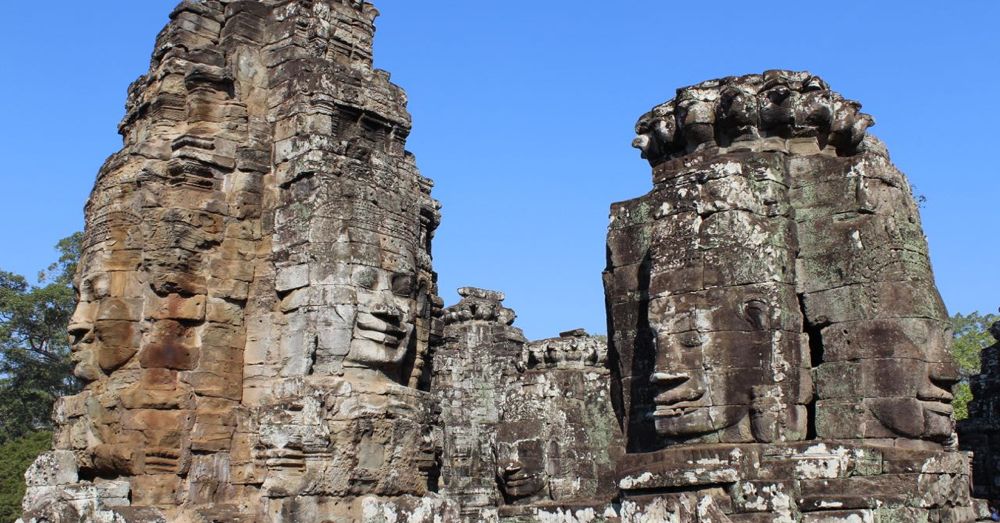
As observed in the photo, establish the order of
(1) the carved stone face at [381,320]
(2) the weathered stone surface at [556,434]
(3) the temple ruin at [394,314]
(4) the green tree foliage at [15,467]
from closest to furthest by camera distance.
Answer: (3) the temple ruin at [394,314]
(2) the weathered stone surface at [556,434]
(1) the carved stone face at [381,320]
(4) the green tree foliage at [15,467]

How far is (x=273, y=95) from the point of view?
11727 mm

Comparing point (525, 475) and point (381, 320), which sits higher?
point (381, 320)

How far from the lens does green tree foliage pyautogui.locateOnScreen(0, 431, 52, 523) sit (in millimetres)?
27141

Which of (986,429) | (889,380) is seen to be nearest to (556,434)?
(986,429)

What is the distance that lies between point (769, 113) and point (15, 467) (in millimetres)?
25320

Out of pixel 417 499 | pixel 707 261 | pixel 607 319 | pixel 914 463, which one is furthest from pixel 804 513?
pixel 417 499

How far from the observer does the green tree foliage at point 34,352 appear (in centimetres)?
3541

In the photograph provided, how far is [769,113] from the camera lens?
28.4ft

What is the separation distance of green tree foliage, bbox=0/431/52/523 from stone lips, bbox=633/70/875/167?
75.8 ft

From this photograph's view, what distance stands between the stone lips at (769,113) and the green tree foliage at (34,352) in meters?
30.6

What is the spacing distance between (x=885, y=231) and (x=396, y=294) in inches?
192

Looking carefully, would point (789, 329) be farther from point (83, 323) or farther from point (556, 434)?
point (556, 434)

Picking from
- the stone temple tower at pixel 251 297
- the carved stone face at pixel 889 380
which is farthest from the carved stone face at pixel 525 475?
the carved stone face at pixel 889 380

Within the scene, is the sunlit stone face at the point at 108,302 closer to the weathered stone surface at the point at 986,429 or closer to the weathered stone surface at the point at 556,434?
the weathered stone surface at the point at 556,434
